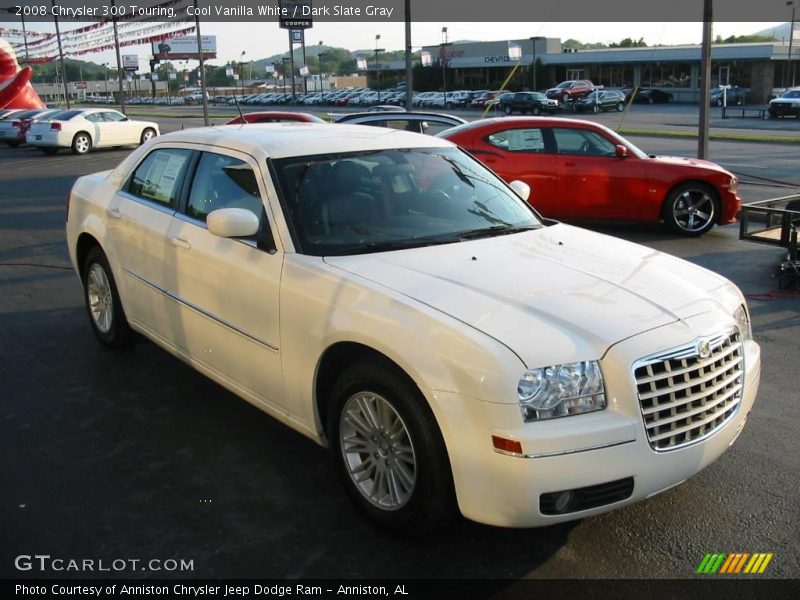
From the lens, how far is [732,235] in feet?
35.5

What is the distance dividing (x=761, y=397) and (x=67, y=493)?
4051 millimetres

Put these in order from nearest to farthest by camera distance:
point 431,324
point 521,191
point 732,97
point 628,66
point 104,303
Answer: point 431,324, point 521,191, point 104,303, point 732,97, point 628,66

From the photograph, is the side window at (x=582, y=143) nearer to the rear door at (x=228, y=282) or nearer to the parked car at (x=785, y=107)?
the rear door at (x=228, y=282)

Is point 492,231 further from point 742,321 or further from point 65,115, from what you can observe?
point 65,115

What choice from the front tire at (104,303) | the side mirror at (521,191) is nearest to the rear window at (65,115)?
the front tire at (104,303)

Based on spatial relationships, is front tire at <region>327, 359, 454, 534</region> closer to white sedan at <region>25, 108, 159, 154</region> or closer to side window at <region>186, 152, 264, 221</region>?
side window at <region>186, 152, 264, 221</region>

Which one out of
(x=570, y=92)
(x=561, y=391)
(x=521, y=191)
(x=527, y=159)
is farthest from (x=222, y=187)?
(x=570, y=92)

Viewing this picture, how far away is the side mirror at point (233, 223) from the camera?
4172 mm

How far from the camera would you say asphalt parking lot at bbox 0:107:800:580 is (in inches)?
137

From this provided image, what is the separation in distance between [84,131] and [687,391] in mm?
26533

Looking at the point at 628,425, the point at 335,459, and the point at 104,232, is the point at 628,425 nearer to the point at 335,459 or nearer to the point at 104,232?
the point at 335,459

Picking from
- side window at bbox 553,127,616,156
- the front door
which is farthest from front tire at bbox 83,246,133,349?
side window at bbox 553,127,616,156

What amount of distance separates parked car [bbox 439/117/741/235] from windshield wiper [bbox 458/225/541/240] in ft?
20.9

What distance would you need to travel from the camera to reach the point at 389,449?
11.7 feet
